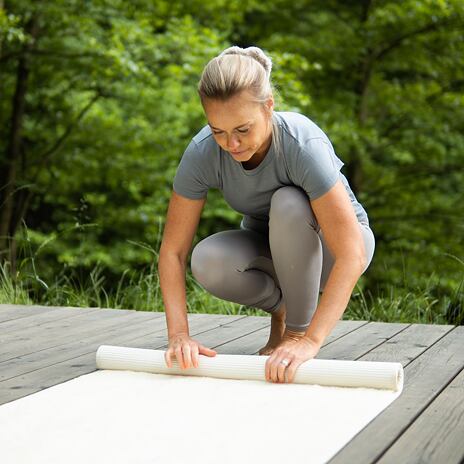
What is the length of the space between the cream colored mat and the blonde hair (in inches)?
27.5

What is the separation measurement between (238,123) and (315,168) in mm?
269

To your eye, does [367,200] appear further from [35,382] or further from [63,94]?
[35,382]

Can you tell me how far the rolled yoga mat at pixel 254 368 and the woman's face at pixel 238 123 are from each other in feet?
1.80

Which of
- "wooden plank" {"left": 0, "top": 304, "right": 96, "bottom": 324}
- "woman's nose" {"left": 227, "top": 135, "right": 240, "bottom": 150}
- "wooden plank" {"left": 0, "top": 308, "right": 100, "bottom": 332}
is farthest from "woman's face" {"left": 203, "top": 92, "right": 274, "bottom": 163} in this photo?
"wooden plank" {"left": 0, "top": 304, "right": 96, "bottom": 324}

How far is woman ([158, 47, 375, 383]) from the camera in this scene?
221 cm

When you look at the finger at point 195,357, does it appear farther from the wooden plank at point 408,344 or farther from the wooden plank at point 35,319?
the wooden plank at point 35,319

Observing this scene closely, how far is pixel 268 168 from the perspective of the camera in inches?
94.5

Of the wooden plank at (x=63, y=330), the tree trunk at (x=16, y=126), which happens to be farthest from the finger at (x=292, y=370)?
the tree trunk at (x=16, y=126)

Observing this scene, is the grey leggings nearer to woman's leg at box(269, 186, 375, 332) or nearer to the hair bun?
woman's leg at box(269, 186, 375, 332)

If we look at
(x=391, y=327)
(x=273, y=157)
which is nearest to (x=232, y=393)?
(x=273, y=157)

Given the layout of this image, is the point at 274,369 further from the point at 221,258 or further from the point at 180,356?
the point at 221,258

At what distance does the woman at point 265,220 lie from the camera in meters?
2.21

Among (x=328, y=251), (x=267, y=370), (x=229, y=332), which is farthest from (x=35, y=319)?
(x=267, y=370)

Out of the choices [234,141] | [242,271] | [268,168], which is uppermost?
[234,141]
